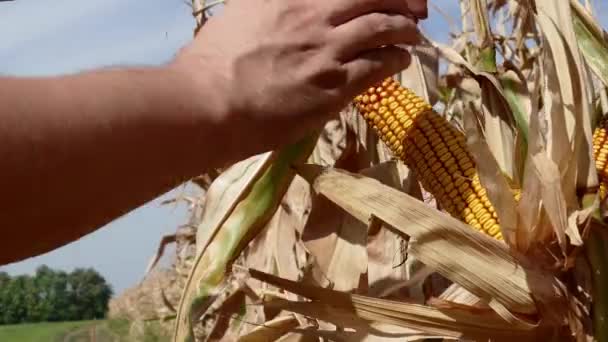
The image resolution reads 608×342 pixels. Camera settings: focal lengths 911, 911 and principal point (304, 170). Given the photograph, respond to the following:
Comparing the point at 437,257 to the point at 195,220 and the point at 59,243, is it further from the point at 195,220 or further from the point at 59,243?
the point at 195,220

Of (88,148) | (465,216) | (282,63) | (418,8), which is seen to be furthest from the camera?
(465,216)

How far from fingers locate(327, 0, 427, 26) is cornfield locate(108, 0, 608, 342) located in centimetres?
29

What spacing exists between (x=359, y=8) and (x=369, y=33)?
0.10ft

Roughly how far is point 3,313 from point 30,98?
140 feet

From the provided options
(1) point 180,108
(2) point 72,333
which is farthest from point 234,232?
(2) point 72,333

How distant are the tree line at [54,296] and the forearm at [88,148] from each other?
119ft

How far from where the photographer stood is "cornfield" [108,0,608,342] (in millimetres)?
1299

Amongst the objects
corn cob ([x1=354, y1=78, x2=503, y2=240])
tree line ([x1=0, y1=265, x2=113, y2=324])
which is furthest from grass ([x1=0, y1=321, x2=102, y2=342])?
corn cob ([x1=354, y1=78, x2=503, y2=240])

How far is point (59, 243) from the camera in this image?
2.73 ft

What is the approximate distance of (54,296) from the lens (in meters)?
39.5

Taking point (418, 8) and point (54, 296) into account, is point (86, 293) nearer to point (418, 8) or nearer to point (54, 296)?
point (54, 296)

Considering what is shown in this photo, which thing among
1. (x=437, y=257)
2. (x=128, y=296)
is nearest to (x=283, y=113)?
(x=437, y=257)

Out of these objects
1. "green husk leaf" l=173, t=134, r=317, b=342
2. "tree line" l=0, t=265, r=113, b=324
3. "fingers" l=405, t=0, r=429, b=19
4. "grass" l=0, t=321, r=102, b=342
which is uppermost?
"fingers" l=405, t=0, r=429, b=19

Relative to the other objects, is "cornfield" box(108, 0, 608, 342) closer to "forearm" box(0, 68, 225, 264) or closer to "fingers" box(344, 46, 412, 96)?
"fingers" box(344, 46, 412, 96)
